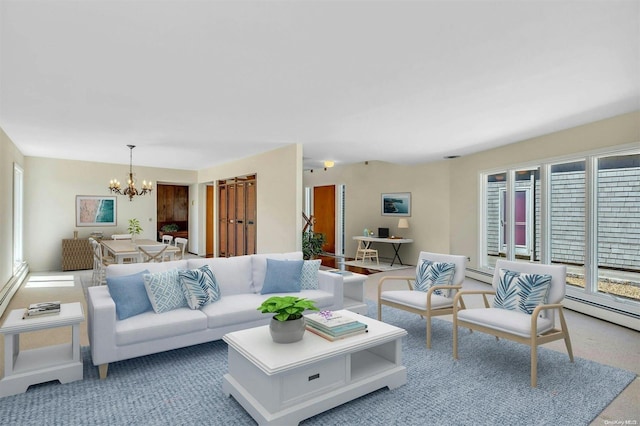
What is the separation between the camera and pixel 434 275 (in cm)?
412

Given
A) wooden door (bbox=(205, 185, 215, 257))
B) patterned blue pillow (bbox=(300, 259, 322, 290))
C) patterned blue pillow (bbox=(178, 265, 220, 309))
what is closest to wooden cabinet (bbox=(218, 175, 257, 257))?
wooden door (bbox=(205, 185, 215, 257))

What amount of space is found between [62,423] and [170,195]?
9.92 metres

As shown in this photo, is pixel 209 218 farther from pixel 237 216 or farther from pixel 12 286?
pixel 12 286

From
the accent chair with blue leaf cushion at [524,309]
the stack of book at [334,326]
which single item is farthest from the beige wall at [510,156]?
the stack of book at [334,326]

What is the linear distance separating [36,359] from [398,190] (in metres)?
7.98

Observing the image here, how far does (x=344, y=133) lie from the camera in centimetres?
549

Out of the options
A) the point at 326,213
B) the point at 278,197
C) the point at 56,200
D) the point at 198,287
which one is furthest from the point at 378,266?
the point at 56,200

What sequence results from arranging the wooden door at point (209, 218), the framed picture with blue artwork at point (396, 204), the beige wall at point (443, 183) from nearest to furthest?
the beige wall at point (443, 183) < the framed picture with blue artwork at point (396, 204) < the wooden door at point (209, 218)

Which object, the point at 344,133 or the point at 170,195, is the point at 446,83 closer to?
the point at 344,133

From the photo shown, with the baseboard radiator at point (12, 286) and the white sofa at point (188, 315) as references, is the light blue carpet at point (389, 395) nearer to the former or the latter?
the white sofa at point (188, 315)

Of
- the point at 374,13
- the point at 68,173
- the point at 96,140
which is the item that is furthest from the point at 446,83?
the point at 68,173

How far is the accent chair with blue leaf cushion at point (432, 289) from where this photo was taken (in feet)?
12.2

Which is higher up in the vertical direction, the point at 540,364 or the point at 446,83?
the point at 446,83

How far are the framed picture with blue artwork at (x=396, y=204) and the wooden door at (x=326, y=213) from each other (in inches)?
76.4
